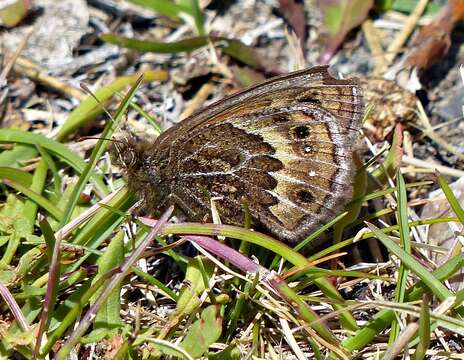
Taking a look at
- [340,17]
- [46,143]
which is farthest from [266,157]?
[340,17]

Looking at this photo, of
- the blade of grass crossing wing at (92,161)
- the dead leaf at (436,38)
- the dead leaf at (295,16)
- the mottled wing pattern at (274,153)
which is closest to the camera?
the mottled wing pattern at (274,153)

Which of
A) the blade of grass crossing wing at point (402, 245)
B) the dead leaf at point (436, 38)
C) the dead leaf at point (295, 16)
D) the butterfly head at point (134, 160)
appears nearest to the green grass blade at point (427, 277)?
the blade of grass crossing wing at point (402, 245)

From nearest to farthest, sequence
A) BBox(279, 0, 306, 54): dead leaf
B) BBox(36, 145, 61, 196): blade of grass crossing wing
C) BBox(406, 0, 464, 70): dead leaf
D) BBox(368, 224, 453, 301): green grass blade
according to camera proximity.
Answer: BBox(368, 224, 453, 301): green grass blade < BBox(36, 145, 61, 196): blade of grass crossing wing < BBox(406, 0, 464, 70): dead leaf < BBox(279, 0, 306, 54): dead leaf

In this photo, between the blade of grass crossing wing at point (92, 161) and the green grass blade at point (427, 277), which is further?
the blade of grass crossing wing at point (92, 161)

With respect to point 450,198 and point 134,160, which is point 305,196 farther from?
point 134,160

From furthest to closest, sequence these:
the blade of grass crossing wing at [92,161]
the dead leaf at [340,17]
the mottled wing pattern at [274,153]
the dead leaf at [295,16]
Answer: the dead leaf at [295,16] → the dead leaf at [340,17] → the blade of grass crossing wing at [92,161] → the mottled wing pattern at [274,153]

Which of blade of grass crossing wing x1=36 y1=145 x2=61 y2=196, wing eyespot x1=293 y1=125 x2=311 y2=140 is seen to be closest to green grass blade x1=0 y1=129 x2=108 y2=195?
blade of grass crossing wing x1=36 y1=145 x2=61 y2=196

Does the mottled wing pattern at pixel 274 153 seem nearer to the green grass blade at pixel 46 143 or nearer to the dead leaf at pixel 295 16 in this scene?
the green grass blade at pixel 46 143

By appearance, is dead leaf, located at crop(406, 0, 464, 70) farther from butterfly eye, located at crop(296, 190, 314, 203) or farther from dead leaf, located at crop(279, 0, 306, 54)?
butterfly eye, located at crop(296, 190, 314, 203)
